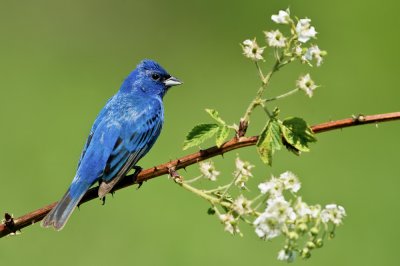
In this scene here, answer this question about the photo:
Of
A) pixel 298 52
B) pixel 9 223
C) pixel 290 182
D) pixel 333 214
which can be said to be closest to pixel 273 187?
pixel 290 182

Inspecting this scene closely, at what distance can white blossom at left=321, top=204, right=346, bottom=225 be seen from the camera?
224 centimetres

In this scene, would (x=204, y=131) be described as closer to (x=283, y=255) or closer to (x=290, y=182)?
(x=290, y=182)

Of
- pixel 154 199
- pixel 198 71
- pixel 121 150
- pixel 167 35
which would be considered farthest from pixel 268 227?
pixel 167 35

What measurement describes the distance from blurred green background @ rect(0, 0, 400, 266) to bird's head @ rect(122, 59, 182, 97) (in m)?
1.70

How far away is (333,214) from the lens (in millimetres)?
2248

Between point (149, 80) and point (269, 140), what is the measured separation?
6.06ft

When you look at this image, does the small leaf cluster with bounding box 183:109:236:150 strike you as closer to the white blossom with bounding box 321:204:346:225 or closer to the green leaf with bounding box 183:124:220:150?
the green leaf with bounding box 183:124:220:150

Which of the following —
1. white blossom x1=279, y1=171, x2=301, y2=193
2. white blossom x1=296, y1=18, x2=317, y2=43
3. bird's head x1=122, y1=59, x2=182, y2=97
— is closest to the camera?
white blossom x1=279, y1=171, x2=301, y2=193

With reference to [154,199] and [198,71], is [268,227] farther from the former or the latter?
[198,71]

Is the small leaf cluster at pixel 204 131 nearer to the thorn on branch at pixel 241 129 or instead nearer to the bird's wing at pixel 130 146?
the thorn on branch at pixel 241 129

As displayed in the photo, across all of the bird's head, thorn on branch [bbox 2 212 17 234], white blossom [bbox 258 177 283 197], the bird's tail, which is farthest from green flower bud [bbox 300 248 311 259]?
the bird's head

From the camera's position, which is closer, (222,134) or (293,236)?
(293,236)

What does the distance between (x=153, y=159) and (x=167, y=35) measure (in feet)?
7.58

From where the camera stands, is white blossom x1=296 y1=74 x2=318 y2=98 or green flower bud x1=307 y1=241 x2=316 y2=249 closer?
green flower bud x1=307 y1=241 x2=316 y2=249
